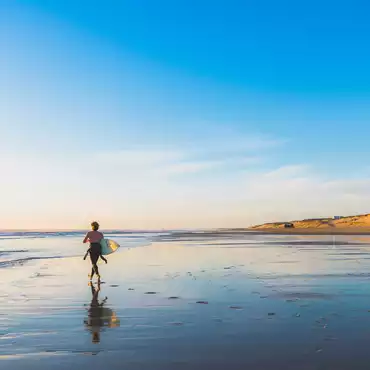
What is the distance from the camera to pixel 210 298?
1379 centimetres

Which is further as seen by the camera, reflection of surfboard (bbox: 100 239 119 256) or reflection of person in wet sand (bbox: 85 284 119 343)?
reflection of surfboard (bbox: 100 239 119 256)

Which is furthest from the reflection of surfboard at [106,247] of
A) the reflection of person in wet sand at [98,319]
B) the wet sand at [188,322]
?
the reflection of person in wet sand at [98,319]

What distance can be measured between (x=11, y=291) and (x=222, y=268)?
10.5m

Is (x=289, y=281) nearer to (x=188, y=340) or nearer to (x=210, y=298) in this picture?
(x=210, y=298)

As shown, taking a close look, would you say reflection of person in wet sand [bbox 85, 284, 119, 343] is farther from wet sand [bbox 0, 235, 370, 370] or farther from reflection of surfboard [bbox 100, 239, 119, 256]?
reflection of surfboard [bbox 100, 239, 119, 256]

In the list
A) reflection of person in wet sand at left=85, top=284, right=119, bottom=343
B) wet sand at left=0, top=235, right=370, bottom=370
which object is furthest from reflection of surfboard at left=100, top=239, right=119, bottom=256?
reflection of person in wet sand at left=85, top=284, right=119, bottom=343

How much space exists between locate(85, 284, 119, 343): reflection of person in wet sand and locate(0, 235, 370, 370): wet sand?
2cm

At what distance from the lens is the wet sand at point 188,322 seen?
747cm

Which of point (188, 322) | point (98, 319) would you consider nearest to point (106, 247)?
point (98, 319)

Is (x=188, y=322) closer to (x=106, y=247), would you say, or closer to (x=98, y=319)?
(x=98, y=319)

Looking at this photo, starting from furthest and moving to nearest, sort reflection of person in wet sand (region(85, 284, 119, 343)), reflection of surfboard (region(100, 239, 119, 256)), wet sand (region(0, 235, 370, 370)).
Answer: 1. reflection of surfboard (region(100, 239, 119, 256))
2. reflection of person in wet sand (region(85, 284, 119, 343))
3. wet sand (region(0, 235, 370, 370))

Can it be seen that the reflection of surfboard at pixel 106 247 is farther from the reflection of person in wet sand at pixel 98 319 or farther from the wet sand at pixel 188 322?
the reflection of person in wet sand at pixel 98 319

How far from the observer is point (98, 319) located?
1087 centimetres

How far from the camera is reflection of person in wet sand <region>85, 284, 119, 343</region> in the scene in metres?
9.60
